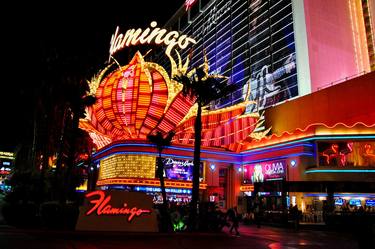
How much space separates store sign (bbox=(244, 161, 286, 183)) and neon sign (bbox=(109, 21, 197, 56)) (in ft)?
47.1

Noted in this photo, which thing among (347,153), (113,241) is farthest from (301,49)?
(113,241)

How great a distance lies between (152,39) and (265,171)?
17691 mm

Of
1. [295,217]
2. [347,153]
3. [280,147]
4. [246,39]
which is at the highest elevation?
[246,39]

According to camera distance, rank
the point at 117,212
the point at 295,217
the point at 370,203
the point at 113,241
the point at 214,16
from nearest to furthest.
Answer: the point at 113,241, the point at 117,212, the point at 295,217, the point at 370,203, the point at 214,16

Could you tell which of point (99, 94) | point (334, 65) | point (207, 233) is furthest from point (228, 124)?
point (334, 65)

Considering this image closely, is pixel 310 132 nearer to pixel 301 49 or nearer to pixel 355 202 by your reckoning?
pixel 355 202

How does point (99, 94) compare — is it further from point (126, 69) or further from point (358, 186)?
point (358, 186)

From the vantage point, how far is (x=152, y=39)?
39.1 m

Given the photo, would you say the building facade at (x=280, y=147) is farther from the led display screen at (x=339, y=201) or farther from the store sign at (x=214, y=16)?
the store sign at (x=214, y=16)

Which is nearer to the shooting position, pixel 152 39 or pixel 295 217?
pixel 295 217

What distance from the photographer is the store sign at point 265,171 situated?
35031mm

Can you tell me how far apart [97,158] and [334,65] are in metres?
42.7

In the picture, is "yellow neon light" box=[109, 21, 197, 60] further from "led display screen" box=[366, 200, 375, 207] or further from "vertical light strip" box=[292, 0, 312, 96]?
"vertical light strip" box=[292, 0, 312, 96]

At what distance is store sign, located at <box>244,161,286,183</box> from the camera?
115ft
